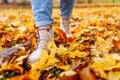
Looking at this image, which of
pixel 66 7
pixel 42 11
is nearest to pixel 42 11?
pixel 42 11

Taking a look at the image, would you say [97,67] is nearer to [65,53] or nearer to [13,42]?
[65,53]

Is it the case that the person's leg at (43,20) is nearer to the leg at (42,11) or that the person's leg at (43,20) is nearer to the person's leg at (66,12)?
the leg at (42,11)

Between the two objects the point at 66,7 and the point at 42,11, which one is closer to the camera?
the point at 42,11

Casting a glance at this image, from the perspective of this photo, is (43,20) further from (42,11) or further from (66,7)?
(66,7)

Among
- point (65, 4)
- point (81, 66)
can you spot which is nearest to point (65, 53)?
point (81, 66)

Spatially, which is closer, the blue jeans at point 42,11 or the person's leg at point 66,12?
the blue jeans at point 42,11

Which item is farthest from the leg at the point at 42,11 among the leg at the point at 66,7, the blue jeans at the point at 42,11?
the leg at the point at 66,7

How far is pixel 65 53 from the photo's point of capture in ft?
8.84

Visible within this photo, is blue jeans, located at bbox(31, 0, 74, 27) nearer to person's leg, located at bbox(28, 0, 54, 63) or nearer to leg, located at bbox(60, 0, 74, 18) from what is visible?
person's leg, located at bbox(28, 0, 54, 63)

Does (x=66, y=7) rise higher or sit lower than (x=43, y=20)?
lower

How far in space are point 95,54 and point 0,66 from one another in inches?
28.8

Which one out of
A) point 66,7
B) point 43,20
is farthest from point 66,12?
point 43,20

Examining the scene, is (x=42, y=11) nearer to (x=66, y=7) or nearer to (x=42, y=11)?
(x=42, y=11)

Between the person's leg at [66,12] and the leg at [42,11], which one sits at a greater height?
the leg at [42,11]
